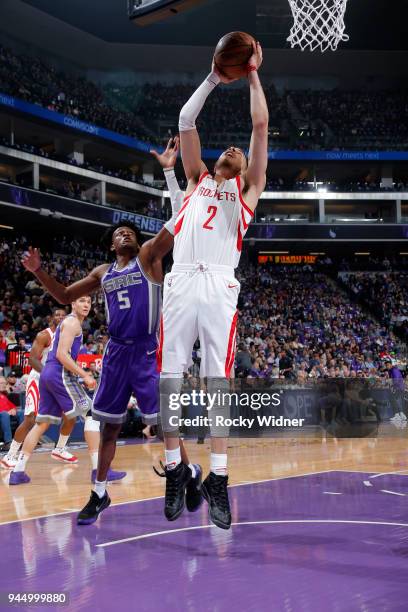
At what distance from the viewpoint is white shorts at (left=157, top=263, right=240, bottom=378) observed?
3.75 meters

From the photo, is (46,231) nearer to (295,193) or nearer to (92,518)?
(295,193)

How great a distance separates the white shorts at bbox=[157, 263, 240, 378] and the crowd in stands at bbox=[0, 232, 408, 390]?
28.3 feet

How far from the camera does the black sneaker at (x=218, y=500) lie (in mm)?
3688

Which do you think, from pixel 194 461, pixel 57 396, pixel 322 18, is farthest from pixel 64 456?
pixel 322 18

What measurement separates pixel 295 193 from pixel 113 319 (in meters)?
28.8

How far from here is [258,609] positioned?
9.19 ft

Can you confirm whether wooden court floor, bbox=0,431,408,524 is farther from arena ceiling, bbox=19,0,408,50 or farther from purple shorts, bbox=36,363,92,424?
arena ceiling, bbox=19,0,408,50

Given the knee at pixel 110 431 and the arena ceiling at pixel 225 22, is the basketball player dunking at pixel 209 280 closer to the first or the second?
the knee at pixel 110 431

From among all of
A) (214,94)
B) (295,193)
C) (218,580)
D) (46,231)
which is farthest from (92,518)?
(214,94)

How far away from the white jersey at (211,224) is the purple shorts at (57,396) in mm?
3953

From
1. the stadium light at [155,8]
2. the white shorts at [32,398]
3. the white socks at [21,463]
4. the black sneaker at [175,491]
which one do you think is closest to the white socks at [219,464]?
the black sneaker at [175,491]

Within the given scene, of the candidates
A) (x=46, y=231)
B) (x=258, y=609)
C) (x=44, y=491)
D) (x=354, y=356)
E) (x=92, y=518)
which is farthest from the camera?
(x=46, y=231)

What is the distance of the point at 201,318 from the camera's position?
3756 mm

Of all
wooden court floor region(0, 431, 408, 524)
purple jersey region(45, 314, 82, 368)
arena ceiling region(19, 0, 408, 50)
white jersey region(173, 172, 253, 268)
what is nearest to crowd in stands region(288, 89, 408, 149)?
arena ceiling region(19, 0, 408, 50)
